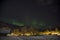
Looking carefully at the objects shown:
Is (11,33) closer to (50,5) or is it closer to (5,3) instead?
(5,3)

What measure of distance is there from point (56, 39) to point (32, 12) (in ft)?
1.71

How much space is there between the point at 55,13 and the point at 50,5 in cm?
12

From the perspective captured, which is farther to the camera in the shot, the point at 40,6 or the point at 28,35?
the point at 40,6

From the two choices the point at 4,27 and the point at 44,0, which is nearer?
the point at 4,27

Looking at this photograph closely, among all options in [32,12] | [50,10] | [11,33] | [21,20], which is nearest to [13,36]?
[11,33]

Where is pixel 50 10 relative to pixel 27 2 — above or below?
below

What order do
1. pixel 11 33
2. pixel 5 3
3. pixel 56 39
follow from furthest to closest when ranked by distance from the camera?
pixel 5 3 → pixel 11 33 → pixel 56 39

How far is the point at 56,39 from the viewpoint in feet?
4.44

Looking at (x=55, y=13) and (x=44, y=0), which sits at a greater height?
(x=44, y=0)

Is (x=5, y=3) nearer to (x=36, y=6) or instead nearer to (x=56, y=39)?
(x=36, y=6)

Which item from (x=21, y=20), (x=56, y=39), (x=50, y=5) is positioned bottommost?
(x=56, y=39)

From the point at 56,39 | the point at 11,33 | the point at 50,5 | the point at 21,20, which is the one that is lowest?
the point at 56,39

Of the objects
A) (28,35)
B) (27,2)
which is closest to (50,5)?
(27,2)

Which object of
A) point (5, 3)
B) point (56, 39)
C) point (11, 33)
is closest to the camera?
point (56, 39)
